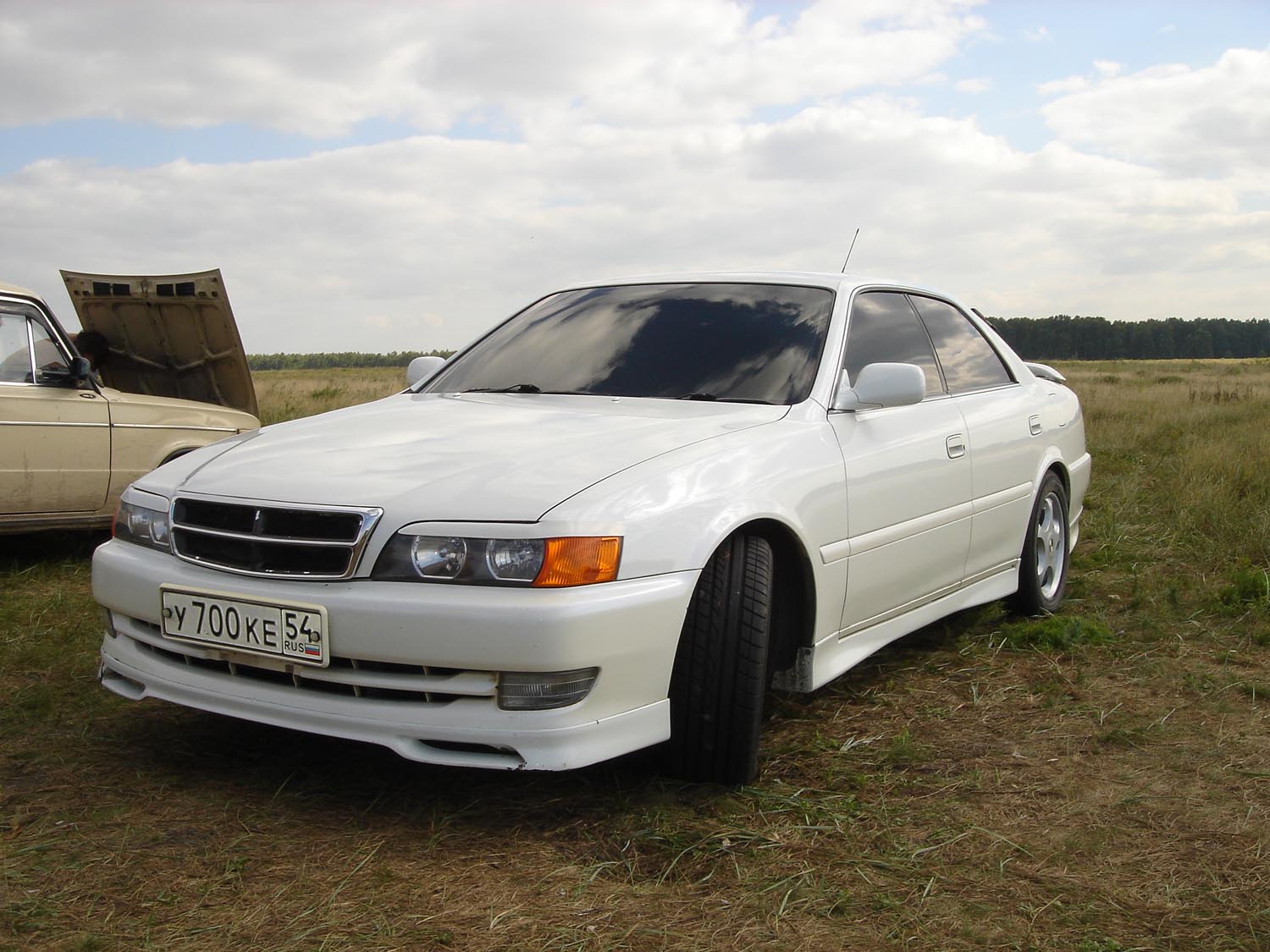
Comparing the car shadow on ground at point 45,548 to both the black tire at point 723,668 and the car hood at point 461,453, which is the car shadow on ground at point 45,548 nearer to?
the car hood at point 461,453

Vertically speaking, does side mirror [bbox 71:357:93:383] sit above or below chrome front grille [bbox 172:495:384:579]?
above

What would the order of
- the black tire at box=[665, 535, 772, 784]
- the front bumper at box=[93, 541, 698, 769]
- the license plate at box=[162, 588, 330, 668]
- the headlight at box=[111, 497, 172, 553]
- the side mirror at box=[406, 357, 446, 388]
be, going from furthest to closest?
the side mirror at box=[406, 357, 446, 388] < the headlight at box=[111, 497, 172, 553] < the black tire at box=[665, 535, 772, 784] < the license plate at box=[162, 588, 330, 668] < the front bumper at box=[93, 541, 698, 769]

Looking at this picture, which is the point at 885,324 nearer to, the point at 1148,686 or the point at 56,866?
the point at 1148,686

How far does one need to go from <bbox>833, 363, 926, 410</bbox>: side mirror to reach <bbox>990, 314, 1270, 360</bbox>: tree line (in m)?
76.4

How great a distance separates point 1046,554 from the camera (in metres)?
5.21

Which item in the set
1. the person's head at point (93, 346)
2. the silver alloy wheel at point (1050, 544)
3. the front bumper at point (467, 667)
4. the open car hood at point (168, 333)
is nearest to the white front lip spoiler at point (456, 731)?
the front bumper at point (467, 667)

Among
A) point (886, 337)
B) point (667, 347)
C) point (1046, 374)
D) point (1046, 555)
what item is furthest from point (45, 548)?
point (1046, 374)

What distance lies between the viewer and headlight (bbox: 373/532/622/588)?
2625mm

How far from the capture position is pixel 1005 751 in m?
3.47

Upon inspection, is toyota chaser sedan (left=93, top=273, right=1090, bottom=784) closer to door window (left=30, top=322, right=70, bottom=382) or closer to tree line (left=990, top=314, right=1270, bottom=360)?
door window (left=30, top=322, right=70, bottom=382)

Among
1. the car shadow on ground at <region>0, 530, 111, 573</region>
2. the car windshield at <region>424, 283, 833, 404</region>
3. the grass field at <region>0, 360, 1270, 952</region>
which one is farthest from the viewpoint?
the car shadow on ground at <region>0, 530, 111, 573</region>

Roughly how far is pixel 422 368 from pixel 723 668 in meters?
2.21

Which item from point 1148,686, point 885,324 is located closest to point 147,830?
point 885,324

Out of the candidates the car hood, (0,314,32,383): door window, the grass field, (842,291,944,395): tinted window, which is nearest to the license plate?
the car hood
